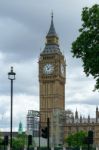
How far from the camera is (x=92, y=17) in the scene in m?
41.3

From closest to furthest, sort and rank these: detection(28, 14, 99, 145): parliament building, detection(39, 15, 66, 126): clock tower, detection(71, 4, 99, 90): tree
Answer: detection(71, 4, 99, 90): tree < detection(28, 14, 99, 145): parliament building < detection(39, 15, 66, 126): clock tower

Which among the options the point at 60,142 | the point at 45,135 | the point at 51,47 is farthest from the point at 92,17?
the point at 51,47

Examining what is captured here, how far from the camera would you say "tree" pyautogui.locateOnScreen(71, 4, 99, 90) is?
4059 cm

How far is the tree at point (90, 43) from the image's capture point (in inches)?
1598

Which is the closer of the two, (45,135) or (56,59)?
(45,135)

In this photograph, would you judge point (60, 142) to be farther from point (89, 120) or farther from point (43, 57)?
point (43, 57)

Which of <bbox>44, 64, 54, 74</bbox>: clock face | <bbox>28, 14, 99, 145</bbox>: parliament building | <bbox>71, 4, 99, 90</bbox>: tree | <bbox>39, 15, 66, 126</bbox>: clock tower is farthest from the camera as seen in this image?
<bbox>44, 64, 54, 74</bbox>: clock face

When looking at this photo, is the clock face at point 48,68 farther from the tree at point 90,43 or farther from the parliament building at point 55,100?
the tree at point 90,43

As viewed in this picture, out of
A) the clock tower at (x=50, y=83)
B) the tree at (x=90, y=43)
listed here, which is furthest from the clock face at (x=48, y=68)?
the tree at (x=90, y=43)

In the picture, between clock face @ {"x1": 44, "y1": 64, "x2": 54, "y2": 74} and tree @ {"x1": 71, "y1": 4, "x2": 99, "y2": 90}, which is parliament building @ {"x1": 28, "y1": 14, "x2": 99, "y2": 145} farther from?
tree @ {"x1": 71, "y1": 4, "x2": 99, "y2": 90}

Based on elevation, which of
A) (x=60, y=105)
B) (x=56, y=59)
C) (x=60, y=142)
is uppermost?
(x=56, y=59)

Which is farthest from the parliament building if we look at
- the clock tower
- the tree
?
the tree

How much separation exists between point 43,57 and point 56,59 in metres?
5.96

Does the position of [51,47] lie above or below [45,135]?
above
